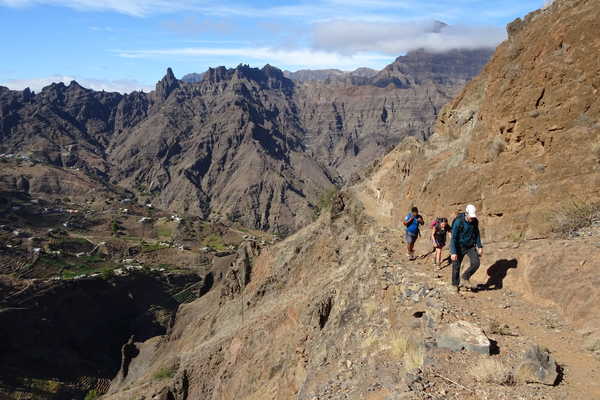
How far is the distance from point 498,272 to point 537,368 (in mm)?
4472

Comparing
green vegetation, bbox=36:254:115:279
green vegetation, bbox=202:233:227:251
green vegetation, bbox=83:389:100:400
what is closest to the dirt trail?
green vegetation, bbox=83:389:100:400

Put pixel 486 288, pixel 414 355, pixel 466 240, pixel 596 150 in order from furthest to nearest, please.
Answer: pixel 596 150
pixel 486 288
pixel 466 240
pixel 414 355

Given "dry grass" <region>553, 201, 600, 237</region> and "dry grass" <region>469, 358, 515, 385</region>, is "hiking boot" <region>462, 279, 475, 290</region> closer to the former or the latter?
"dry grass" <region>553, 201, 600, 237</region>

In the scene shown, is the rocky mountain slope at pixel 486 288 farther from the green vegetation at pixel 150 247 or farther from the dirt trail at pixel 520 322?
the green vegetation at pixel 150 247

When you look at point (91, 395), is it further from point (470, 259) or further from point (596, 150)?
point (596, 150)

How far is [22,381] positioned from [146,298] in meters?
27.7

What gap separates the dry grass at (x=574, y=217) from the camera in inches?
465

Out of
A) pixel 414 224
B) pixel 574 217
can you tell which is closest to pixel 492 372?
pixel 574 217

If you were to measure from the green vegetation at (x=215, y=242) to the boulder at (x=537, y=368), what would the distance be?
102 m

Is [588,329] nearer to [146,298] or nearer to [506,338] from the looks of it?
[506,338]

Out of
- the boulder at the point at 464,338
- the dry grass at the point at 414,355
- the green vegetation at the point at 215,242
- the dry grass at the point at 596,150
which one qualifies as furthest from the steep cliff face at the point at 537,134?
the green vegetation at the point at 215,242

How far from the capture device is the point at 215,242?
113m

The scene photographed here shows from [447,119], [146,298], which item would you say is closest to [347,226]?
[447,119]

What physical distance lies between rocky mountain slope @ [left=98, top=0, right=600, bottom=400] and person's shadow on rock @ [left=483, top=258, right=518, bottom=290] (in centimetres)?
3
